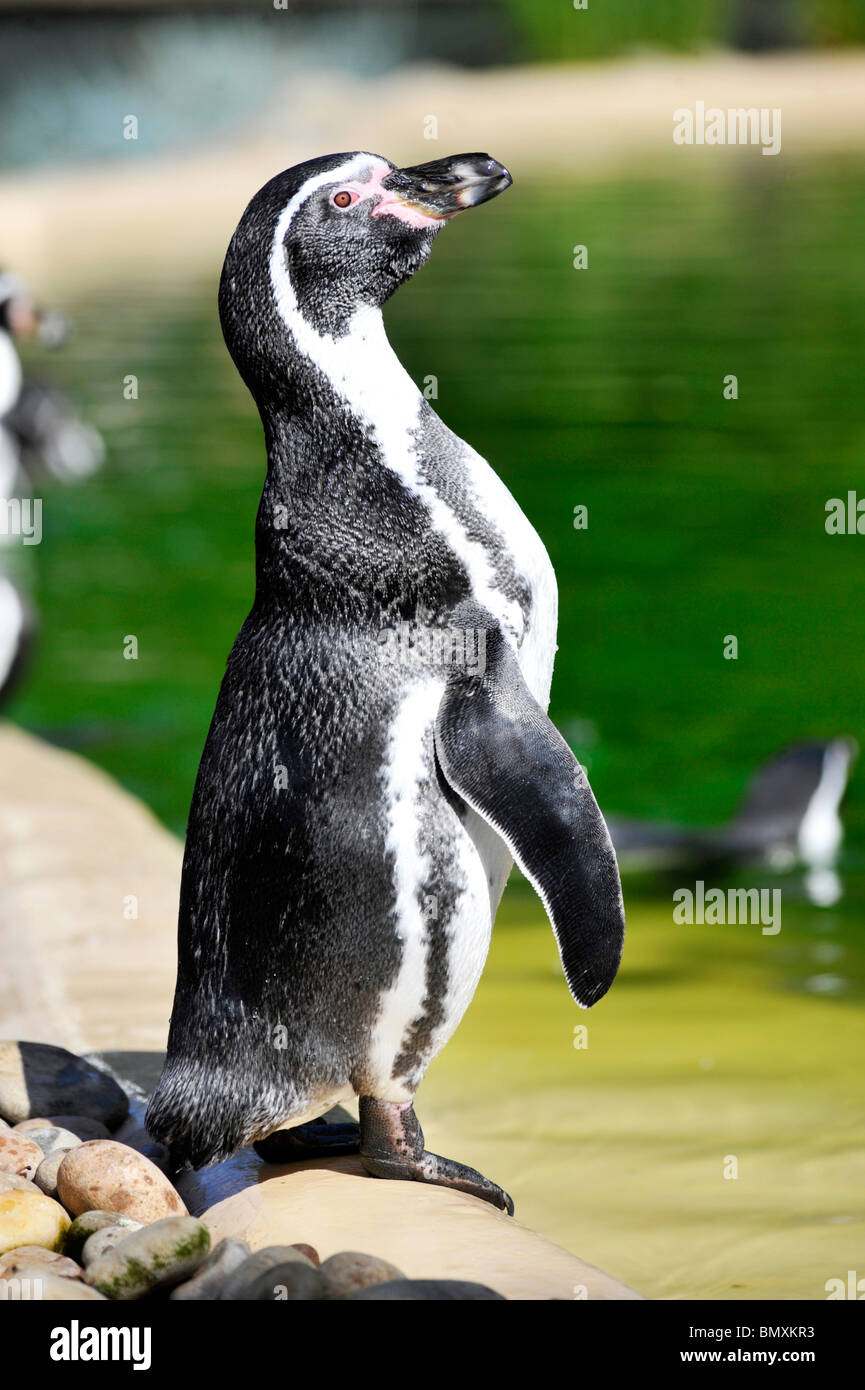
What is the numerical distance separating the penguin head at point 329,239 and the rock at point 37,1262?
3.94 ft

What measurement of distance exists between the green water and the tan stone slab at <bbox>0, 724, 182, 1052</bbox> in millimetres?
643

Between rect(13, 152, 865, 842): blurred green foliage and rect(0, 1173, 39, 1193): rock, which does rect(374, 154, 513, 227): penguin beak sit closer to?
rect(0, 1173, 39, 1193): rock

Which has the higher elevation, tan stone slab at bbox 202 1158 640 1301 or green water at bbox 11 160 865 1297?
green water at bbox 11 160 865 1297

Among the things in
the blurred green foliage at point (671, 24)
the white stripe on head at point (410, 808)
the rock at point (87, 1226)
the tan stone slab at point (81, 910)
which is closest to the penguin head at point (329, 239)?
the white stripe on head at point (410, 808)

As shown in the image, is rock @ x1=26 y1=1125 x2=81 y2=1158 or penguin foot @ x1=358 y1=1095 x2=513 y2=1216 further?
rock @ x1=26 y1=1125 x2=81 y2=1158

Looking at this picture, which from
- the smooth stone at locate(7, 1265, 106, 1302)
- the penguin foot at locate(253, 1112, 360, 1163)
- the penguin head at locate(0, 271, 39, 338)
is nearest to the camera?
the smooth stone at locate(7, 1265, 106, 1302)

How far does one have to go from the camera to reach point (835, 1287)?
9.52ft

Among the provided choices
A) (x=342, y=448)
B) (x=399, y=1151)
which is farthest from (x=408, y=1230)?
(x=342, y=448)

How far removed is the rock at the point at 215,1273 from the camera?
7.62ft

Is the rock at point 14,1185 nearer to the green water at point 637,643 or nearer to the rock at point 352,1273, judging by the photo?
the rock at point 352,1273

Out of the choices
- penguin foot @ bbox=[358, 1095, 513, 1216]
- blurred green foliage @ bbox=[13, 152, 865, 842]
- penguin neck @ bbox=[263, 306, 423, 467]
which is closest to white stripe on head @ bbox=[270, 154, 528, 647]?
penguin neck @ bbox=[263, 306, 423, 467]

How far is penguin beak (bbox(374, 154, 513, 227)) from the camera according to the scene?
8.32 ft
